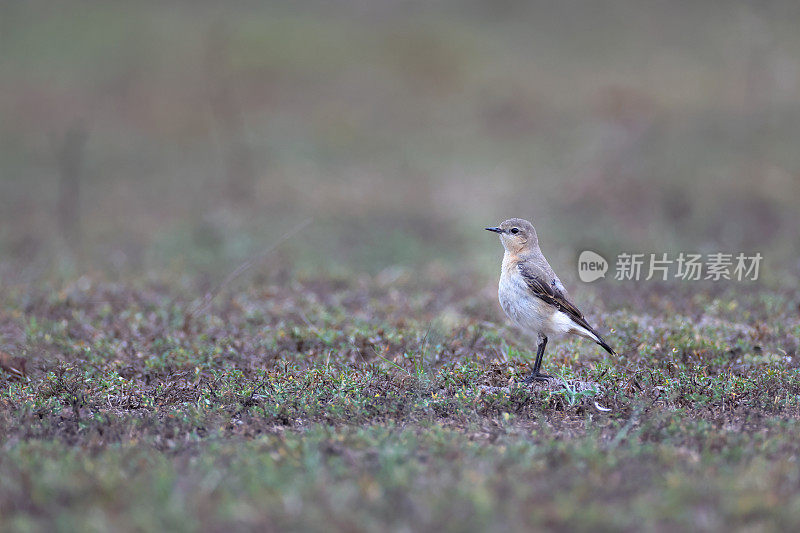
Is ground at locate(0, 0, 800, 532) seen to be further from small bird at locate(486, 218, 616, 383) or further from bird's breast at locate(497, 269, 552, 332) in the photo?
bird's breast at locate(497, 269, 552, 332)

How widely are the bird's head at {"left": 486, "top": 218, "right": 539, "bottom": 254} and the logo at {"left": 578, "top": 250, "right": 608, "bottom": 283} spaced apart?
345 centimetres

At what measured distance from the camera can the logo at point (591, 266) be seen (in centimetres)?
1084

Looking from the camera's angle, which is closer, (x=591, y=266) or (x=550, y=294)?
(x=550, y=294)

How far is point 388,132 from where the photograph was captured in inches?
807

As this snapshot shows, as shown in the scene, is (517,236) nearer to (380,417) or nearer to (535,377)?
(535,377)

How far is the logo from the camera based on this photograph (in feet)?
35.6

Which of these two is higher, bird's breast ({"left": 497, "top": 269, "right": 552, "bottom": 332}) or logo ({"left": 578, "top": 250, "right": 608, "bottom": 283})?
logo ({"left": 578, "top": 250, "right": 608, "bottom": 283})

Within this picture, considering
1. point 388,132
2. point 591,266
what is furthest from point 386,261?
point 388,132

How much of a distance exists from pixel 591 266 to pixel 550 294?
182 inches

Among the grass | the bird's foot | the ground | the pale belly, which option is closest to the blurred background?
the ground

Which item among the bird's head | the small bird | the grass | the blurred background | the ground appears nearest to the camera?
the grass

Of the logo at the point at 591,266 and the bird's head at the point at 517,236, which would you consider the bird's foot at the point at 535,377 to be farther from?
the logo at the point at 591,266

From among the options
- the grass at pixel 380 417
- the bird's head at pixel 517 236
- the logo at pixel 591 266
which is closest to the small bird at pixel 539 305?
the bird's head at pixel 517 236

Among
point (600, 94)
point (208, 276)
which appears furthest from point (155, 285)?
point (600, 94)
